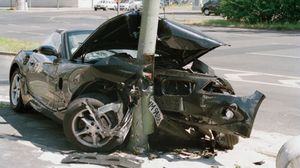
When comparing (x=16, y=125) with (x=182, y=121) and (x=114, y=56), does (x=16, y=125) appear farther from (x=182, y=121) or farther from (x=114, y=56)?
(x=182, y=121)

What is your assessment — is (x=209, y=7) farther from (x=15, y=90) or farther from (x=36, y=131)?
(x=36, y=131)

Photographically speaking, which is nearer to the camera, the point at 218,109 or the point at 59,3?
the point at 218,109

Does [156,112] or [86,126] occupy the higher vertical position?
[156,112]

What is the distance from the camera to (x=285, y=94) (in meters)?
10.6

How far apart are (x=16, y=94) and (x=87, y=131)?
2.71m

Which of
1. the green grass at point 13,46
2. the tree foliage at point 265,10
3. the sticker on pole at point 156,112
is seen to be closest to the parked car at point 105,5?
the tree foliage at point 265,10

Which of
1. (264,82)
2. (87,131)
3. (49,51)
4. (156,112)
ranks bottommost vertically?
(264,82)

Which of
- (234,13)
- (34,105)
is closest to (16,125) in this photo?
(34,105)

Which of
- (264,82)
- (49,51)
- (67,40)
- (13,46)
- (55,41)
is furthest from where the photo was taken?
(13,46)

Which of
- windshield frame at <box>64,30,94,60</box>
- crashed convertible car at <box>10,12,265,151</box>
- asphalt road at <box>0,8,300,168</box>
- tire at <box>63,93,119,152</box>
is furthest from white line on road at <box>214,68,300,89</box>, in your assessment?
tire at <box>63,93,119,152</box>

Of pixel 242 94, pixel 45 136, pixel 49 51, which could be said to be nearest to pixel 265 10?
pixel 242 94

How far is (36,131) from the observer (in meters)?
7.36

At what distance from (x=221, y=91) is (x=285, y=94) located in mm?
4761

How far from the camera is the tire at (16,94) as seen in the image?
27.7ft
